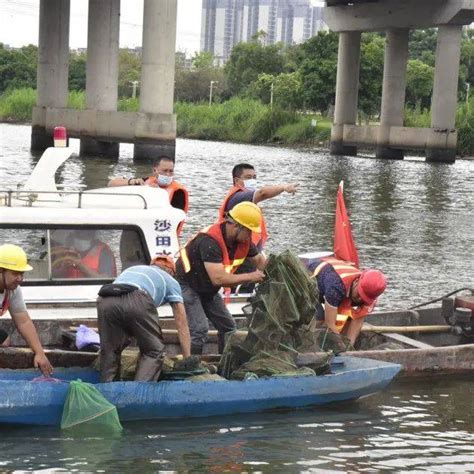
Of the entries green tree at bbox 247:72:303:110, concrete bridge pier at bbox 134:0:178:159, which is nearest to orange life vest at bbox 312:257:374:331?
concrete bridge pier at bbox 134:0:178:159

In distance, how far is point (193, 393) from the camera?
12148mm

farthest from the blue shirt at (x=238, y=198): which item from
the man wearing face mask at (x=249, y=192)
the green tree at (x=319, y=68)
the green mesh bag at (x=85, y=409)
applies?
the green tree at (x=319, y=68)

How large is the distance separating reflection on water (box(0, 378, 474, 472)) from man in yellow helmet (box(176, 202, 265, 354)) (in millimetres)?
1222

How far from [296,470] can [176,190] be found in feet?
18.9

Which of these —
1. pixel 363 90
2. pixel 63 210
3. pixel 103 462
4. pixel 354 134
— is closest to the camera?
pixel 103 462

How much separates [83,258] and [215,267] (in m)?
2.03

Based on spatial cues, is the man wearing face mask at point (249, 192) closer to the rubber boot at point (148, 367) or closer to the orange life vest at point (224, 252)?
the orange life vest at point (224, 252)

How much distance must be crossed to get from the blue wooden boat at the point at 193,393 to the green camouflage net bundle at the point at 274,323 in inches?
9.0

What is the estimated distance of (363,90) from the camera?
101750mm

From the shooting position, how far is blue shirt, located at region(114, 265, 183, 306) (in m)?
11.6

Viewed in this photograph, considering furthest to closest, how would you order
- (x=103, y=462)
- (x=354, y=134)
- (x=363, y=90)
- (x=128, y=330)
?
(x=363, y=90)
(x=354, y=134)
(x=128, y=330)
(x=103, y=462)

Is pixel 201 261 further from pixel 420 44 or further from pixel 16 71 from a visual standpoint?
pixel 420 44

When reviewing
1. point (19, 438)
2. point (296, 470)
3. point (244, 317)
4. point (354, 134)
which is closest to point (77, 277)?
point (244, 317)

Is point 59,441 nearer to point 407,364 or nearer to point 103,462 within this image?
point 103,462
